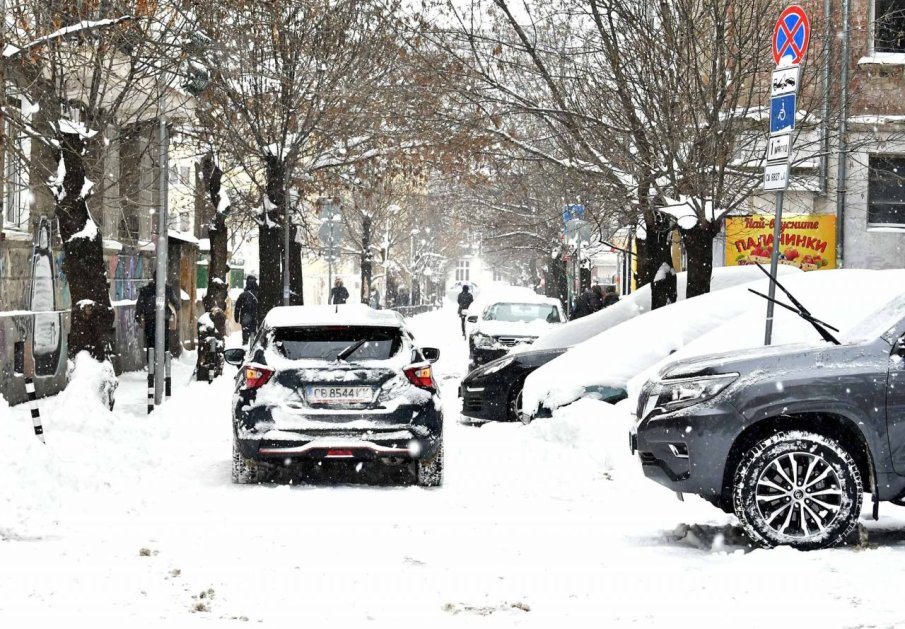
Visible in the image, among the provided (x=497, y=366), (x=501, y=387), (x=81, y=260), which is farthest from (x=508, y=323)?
(x=81, y=260)

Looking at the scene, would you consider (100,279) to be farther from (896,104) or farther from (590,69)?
(896,104)

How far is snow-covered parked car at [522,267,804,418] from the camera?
1438cm

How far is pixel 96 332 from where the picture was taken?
56.8ft

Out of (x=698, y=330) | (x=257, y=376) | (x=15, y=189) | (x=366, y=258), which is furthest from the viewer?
(x=366, y=258)

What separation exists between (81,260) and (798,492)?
38.2ft

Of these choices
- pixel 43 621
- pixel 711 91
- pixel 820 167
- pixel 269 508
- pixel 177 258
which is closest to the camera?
pixel 43 621

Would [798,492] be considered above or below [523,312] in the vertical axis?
below

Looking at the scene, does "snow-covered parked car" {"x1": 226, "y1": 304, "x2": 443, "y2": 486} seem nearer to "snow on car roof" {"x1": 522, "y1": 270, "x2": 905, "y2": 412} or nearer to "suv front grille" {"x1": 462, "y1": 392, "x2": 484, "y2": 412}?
"snow on car roof" {"x1": 522, "y1": 270, "x2": 905, "y2": 412}

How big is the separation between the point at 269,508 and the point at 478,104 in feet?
35.3

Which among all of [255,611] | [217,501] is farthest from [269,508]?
[255,611]

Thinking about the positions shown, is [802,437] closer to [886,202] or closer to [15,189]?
[15,189]

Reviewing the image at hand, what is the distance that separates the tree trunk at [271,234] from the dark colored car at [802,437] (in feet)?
64.5

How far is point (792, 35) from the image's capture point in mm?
11359

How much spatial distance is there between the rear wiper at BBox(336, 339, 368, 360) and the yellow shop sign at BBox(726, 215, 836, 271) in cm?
1705
